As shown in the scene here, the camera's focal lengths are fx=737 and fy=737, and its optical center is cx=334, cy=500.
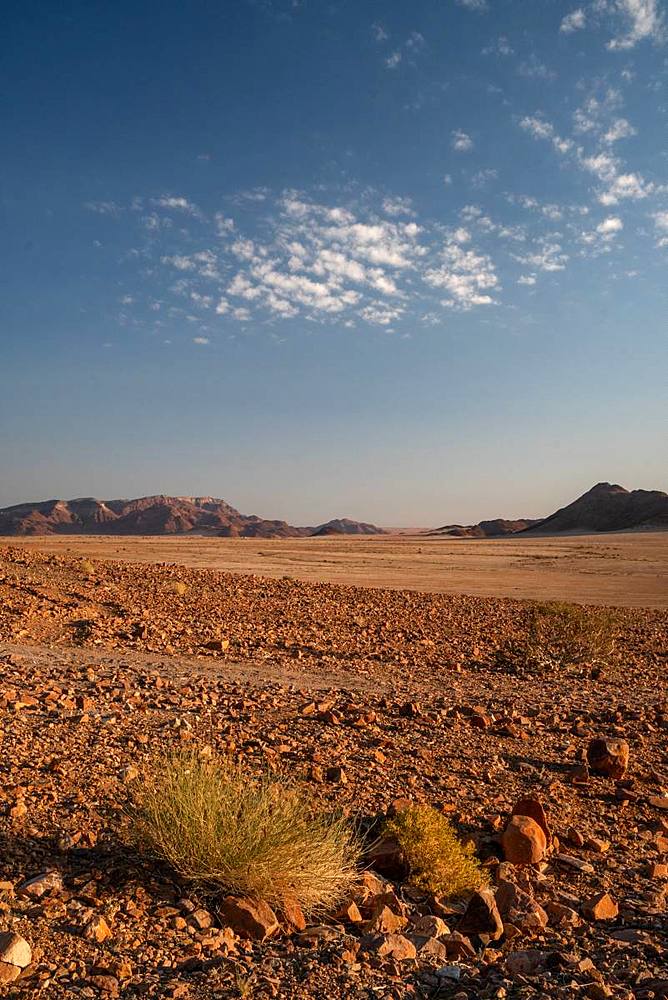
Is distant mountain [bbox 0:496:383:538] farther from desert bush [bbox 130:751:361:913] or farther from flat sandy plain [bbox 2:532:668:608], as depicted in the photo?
desert bush [bbox 130:751:361:913]

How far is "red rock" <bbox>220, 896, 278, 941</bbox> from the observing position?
3.88 meters

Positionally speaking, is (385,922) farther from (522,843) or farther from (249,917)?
(522,843)

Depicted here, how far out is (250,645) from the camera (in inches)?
491

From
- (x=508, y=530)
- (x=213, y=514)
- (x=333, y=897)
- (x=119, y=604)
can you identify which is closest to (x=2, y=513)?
(x=213, y=514)

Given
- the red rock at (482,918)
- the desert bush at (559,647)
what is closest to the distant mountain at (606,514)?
the desert bush at (559,647)

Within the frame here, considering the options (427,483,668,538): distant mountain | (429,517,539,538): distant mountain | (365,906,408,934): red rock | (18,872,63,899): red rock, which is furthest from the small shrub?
(429,517,539,538): distant mountain

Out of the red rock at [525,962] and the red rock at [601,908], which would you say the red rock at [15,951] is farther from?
the red rock at [601,908]

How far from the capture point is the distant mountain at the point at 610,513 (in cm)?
11455

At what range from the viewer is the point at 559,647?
42.3 feet

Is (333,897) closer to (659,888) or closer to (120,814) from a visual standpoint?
(120,814)

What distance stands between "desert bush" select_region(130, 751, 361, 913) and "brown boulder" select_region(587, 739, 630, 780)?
3.17 m

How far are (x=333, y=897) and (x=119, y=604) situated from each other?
11.5m

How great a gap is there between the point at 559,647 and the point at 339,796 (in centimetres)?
807

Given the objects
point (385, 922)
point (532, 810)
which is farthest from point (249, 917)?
point (532, 810)
